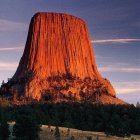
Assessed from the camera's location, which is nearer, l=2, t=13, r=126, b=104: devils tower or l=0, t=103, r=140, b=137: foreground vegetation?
A: l=0, t=103, r=140, b=137: foreground vegetation

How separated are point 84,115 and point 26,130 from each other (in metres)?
51.8

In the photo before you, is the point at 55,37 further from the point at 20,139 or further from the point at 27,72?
the point at 20,139

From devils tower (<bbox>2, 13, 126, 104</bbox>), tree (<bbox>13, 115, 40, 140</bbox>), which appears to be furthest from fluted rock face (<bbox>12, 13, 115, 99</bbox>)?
tree (<bbox>13, 115, 40, 140</bbox>)

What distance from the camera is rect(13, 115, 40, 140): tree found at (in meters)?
56.9

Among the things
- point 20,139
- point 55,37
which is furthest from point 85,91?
point 20,139

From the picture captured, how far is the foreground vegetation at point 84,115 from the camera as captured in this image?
95.8 meters

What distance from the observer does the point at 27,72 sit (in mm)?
174250

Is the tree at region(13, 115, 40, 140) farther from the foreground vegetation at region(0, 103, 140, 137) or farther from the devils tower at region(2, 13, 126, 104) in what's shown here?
the devils tower at region(2, 13, 126, 104)

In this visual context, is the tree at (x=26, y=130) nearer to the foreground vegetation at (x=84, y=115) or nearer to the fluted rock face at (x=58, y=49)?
the foreground vegetation at (x=84, y=115)

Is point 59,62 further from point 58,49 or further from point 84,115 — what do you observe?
point 84,115

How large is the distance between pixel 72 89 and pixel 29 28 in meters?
37.2

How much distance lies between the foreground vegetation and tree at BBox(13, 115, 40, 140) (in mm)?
32087

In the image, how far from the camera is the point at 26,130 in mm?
57812

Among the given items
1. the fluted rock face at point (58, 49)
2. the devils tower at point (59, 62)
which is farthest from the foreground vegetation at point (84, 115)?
the fluted rock face at point (58, 49)
